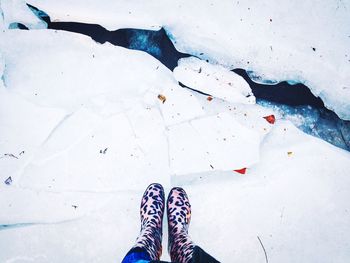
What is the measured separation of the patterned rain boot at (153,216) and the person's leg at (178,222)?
0.21 ft

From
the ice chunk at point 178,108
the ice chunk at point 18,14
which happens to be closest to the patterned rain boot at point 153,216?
the ice chunk at point 178,108

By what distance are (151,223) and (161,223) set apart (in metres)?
0.16

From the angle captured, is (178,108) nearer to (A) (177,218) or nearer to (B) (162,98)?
(B) (162,98)

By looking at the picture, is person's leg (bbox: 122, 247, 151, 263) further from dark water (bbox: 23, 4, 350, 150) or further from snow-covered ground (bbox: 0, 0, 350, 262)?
dark water (bbox: 23, 4, 350, 150)

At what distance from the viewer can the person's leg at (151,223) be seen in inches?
51.5

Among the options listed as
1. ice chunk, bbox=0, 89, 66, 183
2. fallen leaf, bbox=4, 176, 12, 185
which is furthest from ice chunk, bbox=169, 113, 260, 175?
fallen leaf, bbox=4, 176, 12, 185

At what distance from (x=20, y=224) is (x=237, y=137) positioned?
137cm

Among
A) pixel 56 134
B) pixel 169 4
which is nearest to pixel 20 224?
pixel 56 134

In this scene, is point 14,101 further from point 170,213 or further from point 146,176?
point 170,213

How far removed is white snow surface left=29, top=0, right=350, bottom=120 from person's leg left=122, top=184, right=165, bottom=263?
0.89 metres

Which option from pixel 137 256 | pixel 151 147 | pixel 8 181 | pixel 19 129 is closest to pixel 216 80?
pixel 151 147

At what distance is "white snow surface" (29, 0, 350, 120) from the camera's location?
152cm

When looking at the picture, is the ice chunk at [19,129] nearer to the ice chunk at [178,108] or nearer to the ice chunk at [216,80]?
the ice chunk at [178,108]

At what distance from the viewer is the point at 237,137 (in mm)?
1618
